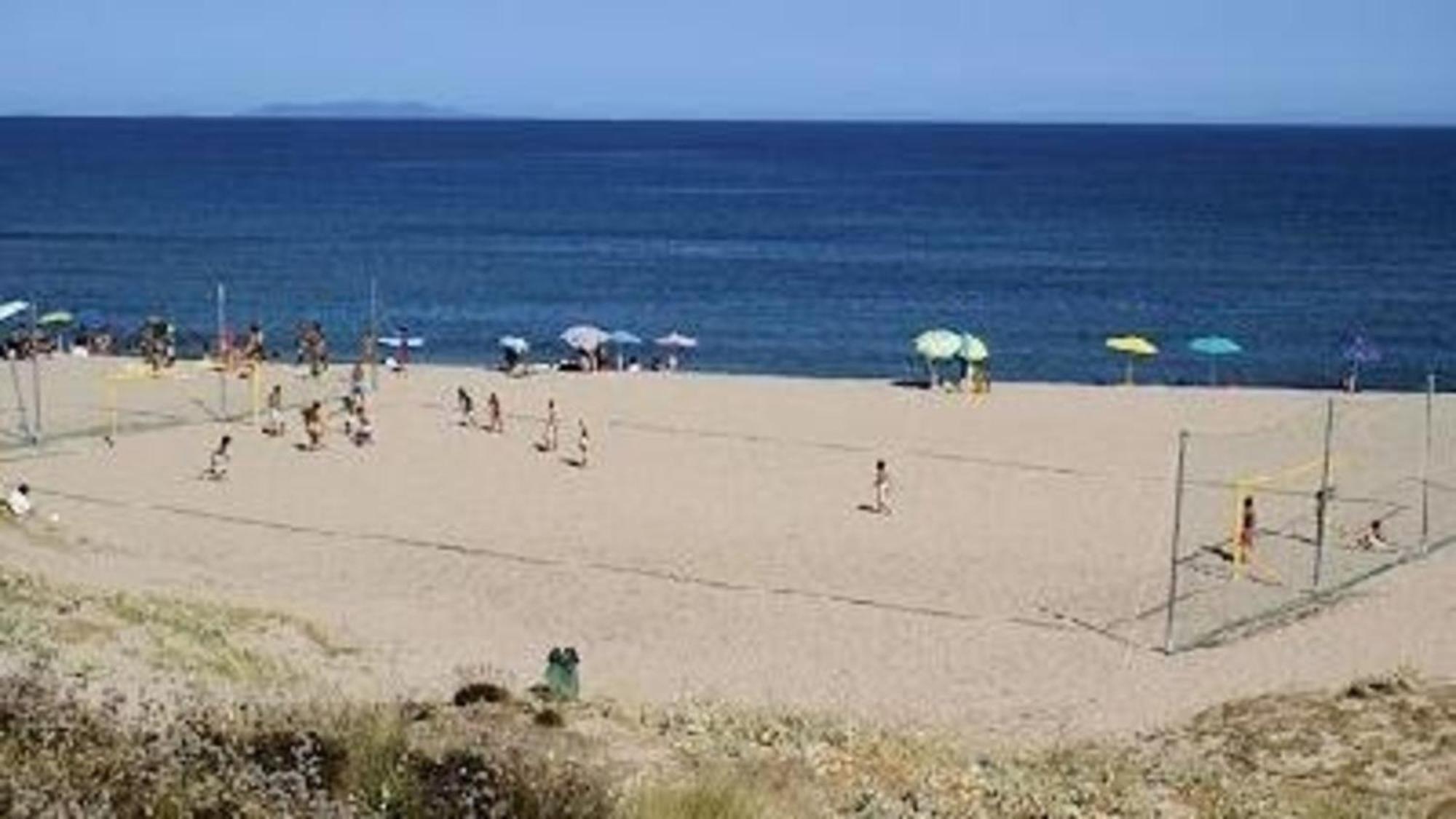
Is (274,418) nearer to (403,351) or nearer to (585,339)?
(585,339)

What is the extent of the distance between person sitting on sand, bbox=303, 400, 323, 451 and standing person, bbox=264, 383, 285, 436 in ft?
2.68

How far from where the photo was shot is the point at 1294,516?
26000 millimetres

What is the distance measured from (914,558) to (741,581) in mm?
2640

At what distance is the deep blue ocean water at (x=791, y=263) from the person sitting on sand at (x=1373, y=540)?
24.0 metres

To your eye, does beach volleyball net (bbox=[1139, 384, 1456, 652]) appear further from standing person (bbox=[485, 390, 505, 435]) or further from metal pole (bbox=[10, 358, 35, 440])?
metal pole (bbox=[10, 358, 35, 440])

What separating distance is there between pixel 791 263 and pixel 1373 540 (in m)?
55.3

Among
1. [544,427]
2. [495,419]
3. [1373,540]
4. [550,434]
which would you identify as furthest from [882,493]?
[544,427]

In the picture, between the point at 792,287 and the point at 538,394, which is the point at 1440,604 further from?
the point at 792,287

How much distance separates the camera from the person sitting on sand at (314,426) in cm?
3172

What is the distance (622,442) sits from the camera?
33062 mm

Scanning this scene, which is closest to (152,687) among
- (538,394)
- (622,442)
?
(622,442)

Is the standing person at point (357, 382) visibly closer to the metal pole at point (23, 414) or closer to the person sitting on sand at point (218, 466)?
the person sitting on sand at point (218, 466)

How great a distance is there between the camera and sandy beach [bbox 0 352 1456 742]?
18.8 meters

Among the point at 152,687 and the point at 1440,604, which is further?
the point at 1440,604
